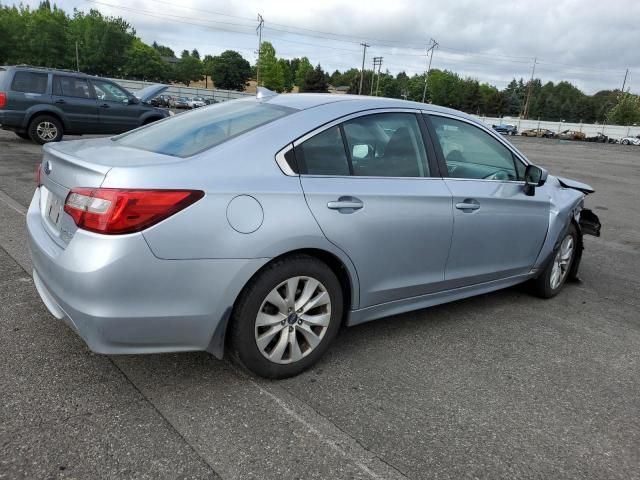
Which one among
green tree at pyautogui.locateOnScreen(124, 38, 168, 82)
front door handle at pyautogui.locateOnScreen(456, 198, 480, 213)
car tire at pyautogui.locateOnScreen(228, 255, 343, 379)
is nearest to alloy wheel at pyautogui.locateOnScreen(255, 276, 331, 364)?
car tire at pyautogui.locateOnScreen(228, 255, 343, 379)

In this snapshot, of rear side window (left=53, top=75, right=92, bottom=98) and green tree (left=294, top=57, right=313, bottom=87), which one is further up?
green tree (left=294, top=57, right=313, bottom=87)

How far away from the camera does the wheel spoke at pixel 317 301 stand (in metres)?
2.88

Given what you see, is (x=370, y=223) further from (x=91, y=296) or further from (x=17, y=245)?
(x=17, y=245)

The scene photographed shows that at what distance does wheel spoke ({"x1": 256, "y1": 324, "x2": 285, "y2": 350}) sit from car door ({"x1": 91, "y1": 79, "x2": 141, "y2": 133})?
37.8ft

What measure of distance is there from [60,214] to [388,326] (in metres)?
2.29

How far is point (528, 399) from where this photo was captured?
9.62 feet

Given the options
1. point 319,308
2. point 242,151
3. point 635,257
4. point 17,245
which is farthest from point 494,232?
point 17,245

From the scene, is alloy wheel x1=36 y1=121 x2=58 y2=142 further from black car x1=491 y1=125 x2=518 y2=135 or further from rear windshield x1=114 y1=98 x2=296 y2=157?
black car x1=491 y1=125 x2=518 y2=135

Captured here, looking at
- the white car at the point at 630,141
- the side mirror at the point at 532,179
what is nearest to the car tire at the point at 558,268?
the side mirror at the point at 532,179

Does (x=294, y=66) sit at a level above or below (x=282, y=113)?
above

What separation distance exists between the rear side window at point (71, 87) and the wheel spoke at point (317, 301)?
1168 centimetres

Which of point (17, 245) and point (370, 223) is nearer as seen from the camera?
point (370, 223)

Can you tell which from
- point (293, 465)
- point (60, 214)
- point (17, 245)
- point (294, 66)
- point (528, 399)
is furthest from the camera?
point (294, 66)

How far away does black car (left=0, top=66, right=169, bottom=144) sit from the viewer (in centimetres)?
1160
